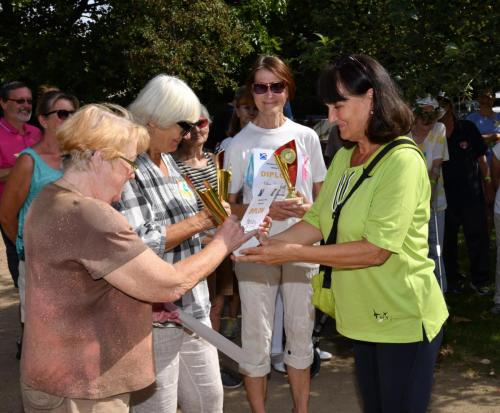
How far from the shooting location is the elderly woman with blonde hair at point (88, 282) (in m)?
2.27

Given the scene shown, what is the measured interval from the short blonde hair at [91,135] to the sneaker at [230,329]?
386 centimetres

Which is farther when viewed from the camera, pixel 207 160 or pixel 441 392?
pixel 207 160

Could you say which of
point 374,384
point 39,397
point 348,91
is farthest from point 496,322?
point 39,397

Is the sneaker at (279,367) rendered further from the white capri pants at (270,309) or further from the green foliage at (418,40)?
the green foliage at (418,40)

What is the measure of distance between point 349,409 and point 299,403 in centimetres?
62

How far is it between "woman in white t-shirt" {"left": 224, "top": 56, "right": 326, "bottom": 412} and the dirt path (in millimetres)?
626

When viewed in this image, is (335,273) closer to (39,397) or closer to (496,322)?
(39,397)

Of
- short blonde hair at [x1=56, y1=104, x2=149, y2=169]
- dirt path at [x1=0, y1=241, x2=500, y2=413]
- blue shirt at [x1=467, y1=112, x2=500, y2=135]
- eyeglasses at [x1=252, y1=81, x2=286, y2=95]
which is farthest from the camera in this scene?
blue shirt at [x1=467, y1=112, x2=500, y2=135]

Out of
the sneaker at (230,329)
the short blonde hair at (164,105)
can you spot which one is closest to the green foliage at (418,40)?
the short blonde hair at (164,105)

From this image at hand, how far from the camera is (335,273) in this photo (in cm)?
306

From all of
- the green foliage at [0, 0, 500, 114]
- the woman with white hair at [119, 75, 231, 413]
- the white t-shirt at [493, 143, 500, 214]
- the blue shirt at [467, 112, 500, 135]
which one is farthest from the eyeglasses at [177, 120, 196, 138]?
the green foliage at [0, 0, 500, 114]

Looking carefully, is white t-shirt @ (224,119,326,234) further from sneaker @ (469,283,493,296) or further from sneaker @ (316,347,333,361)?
sneaker @ (469,283,493,296)

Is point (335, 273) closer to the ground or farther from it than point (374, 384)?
farther from it

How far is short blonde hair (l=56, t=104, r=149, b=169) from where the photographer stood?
2.41 m
